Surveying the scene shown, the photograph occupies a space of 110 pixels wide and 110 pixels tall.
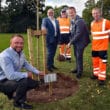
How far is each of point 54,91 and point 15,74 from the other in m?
2.19

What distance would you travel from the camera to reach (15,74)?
9.30 m

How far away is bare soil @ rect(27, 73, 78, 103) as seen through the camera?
1061cm

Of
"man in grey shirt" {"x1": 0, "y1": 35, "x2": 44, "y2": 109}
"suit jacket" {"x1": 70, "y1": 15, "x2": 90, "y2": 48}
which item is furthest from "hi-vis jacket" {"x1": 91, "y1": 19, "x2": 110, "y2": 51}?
"man in grey shirt" {"x1": 0, "y1": 35, "x2": 44, "y2": 109}

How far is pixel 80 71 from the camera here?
12.7 m

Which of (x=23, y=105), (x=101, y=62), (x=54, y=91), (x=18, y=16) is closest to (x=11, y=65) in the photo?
(x=23, y=105)

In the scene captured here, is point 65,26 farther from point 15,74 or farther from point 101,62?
point 15,74

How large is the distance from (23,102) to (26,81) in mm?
528

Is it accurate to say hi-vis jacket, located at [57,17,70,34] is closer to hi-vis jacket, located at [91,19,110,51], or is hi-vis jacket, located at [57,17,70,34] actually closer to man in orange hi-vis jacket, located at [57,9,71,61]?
man in orange hi-vis jacket, located at [57,9,71,61]

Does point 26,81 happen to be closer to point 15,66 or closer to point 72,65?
point 15,66

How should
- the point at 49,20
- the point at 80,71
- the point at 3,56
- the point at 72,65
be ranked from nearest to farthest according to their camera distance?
the point at 3,56 → the point at 80,71 → the point at 49,20 → the point at 72,65

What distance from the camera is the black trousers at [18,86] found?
942cm

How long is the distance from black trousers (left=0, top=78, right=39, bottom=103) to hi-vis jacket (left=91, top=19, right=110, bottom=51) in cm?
297

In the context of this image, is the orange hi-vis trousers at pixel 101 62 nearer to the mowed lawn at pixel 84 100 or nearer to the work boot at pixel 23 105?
the mowed lawn at pixel 84 100

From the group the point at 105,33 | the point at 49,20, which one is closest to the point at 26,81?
the point at 105,33
